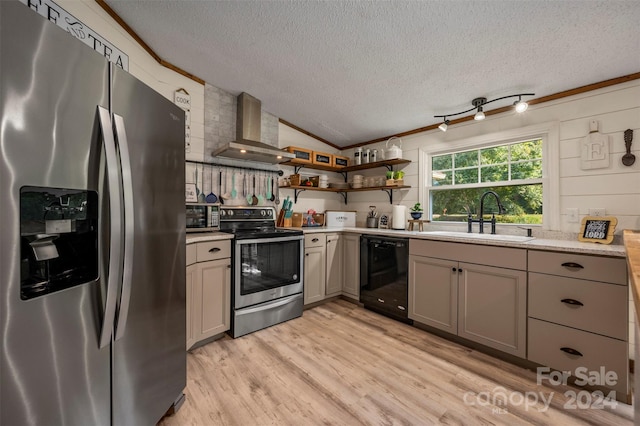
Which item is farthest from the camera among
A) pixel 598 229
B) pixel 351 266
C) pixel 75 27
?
pixel 351 266

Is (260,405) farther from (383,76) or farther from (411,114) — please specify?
(411,114)

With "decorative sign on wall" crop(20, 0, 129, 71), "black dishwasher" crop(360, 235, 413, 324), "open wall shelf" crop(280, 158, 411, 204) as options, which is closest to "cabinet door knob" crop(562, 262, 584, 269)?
"black dishwasher" crop(360, 235, 413, 324)

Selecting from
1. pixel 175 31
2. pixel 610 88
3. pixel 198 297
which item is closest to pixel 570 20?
pixel 610 88

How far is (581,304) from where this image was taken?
5.60 feet

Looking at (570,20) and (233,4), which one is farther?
(233,4)

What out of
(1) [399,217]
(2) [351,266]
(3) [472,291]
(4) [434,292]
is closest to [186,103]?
(2) [351,266]

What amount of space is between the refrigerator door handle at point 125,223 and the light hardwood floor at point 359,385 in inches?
32.8

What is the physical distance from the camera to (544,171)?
2.41 meters

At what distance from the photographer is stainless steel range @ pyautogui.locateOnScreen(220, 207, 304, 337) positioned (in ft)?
7.72

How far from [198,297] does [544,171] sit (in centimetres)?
327

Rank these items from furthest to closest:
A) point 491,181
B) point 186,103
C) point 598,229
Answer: point 491,181 → point 186,103 → point 598,229

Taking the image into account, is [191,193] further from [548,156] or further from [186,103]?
[548,156]

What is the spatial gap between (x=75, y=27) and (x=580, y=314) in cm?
372

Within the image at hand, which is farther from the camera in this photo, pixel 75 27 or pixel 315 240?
pixel 315 240
